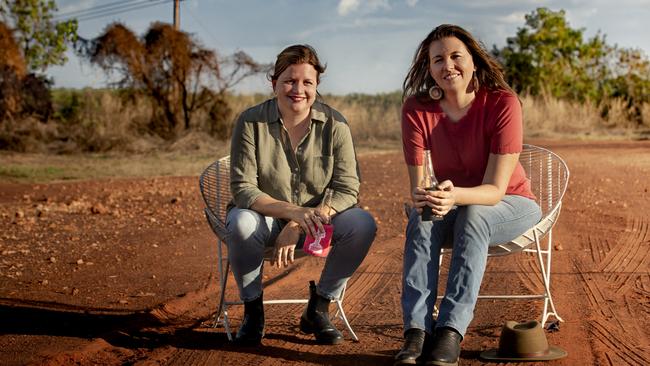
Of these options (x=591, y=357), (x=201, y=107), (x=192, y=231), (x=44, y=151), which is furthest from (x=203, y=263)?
(x=201, y=107)

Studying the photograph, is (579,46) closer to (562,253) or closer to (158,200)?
(158,200)

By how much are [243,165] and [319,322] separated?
93 centimetres

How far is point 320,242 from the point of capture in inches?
181

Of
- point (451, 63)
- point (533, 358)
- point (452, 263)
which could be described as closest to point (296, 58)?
point (451, 63)

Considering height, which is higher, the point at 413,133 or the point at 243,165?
the point at 413,133

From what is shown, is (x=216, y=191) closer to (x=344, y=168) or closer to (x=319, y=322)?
(x=344, y=168)

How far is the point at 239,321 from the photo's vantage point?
532cm

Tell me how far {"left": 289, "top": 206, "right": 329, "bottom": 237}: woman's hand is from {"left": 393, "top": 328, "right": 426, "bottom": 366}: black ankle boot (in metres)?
0.73

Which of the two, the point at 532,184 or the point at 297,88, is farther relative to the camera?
the point at 532,184

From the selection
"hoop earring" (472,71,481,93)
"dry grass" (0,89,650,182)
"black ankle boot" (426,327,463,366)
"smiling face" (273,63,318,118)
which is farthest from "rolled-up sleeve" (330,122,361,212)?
"dry grass" (0,89,650,182)

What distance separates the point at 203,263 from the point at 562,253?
2.88 m

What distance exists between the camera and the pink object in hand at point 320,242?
15.0ft

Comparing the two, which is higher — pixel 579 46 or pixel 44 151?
pixel 579 46

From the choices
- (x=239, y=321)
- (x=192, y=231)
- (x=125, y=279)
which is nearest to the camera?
(x=239, y=321)
